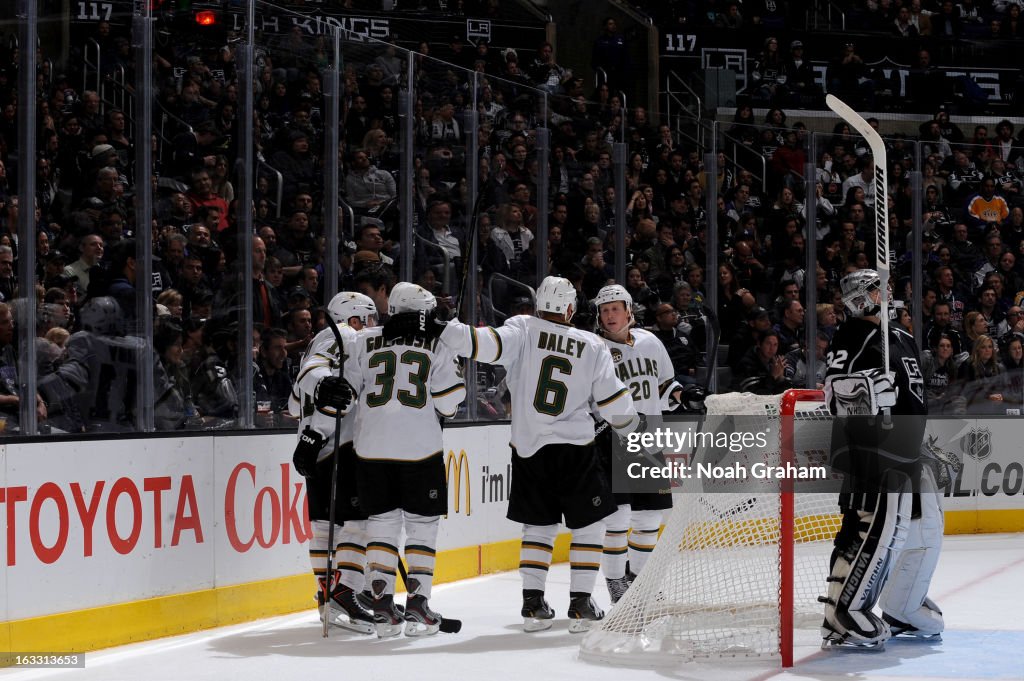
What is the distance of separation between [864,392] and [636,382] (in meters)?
1.50

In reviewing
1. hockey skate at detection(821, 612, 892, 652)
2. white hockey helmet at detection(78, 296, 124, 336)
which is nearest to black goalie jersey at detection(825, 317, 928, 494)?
hockey skate at detection(821, 612, 892, 652)

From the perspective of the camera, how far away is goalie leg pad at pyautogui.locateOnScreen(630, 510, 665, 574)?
6.18 meters

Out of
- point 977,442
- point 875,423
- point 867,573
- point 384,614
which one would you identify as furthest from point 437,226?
point 977,442

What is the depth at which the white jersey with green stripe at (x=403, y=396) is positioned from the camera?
209 inches

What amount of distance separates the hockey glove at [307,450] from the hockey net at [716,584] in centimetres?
128

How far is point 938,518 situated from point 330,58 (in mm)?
3388

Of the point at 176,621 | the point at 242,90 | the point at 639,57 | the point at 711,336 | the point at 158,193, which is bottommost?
the point at 176,621

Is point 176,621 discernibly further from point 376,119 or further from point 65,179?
point 376,119

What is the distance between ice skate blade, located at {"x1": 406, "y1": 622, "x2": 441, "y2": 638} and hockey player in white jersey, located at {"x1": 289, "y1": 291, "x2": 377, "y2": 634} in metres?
0.15

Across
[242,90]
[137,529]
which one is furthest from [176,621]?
[242,90]

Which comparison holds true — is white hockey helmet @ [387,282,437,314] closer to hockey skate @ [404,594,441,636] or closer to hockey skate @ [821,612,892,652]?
hockey skate @ [404,594,441,636]

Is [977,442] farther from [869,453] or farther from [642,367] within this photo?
[869,453]

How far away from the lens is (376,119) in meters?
6.77

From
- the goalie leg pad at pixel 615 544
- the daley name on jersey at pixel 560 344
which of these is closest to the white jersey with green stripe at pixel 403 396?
the daley name on jersey at pixel 560 344
